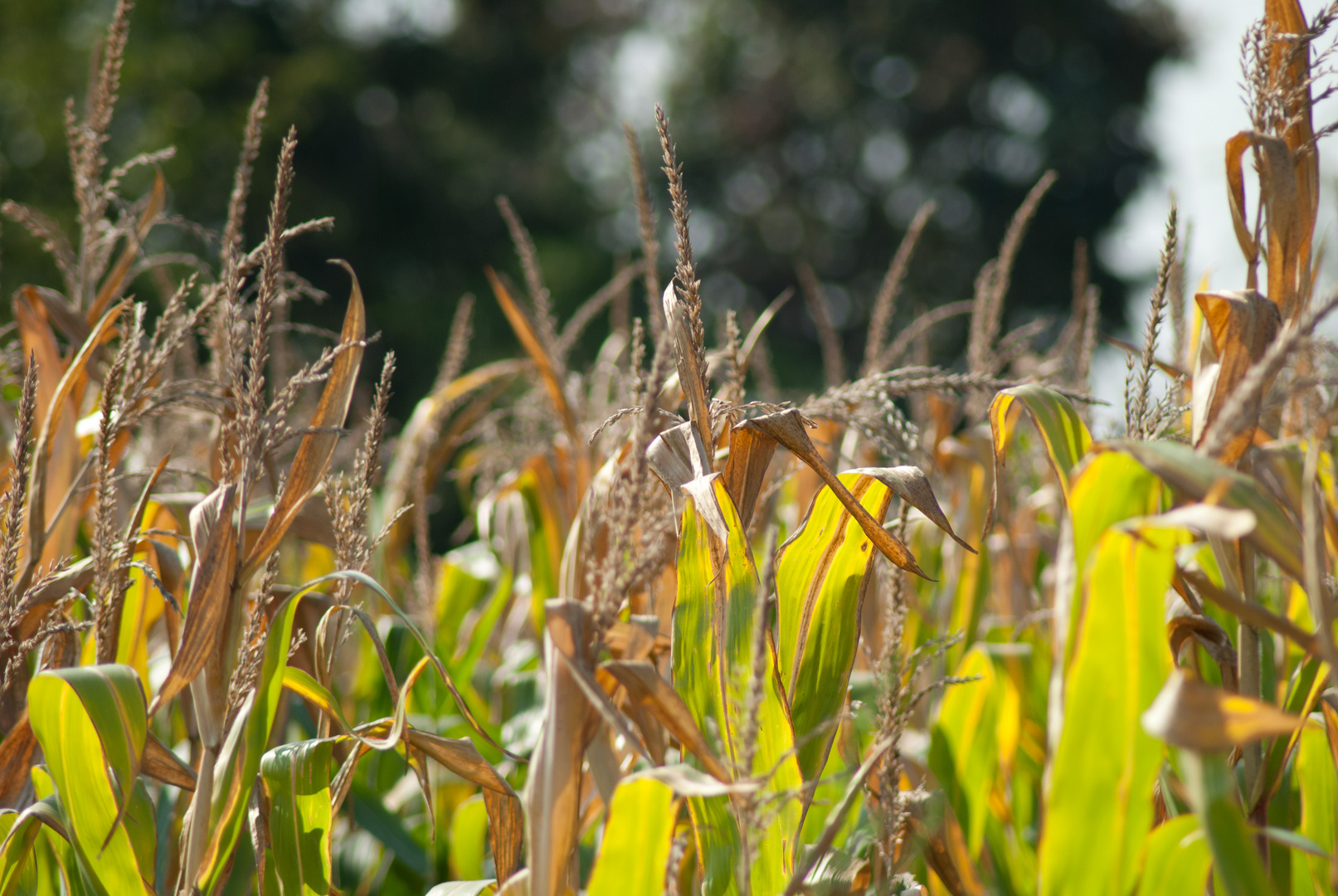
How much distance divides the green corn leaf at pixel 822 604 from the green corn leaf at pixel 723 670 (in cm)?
6

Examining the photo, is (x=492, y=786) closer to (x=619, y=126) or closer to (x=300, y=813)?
(x=300, y=813)

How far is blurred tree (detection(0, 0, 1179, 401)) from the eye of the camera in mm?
9945

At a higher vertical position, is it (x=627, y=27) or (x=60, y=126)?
(x=627, y=27)

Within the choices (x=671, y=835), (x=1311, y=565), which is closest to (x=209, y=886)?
(x=671, y=835)

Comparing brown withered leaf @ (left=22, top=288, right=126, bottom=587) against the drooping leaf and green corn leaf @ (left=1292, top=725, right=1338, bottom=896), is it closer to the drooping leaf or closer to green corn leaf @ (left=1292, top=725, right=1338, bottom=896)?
the drooping leaf

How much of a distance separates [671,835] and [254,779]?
390 millimetres

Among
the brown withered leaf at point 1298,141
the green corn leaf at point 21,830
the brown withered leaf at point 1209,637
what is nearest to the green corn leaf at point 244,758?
the green corn leaf at point 21,830

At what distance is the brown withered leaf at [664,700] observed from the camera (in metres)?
0.57

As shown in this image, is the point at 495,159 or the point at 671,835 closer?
the point at 671,835

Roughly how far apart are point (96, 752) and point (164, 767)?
9 cm

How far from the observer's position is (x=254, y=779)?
78cm

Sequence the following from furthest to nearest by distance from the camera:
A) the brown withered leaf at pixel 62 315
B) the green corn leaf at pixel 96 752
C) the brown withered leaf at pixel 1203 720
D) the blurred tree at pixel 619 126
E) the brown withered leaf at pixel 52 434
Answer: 1. the blurred tree at pixel 619 126
2. the brown withered leaf at pixel 62 315
3. the brown withered leaf at pixel 52 434
4. the green corn leaf at pixel 96 752
5. the brown withered leaf at pixel 1203 720

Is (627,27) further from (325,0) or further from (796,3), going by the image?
(325,0)

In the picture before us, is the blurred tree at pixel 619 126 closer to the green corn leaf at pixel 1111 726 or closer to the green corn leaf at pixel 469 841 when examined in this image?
the green corn leaf at pixel 469 841
